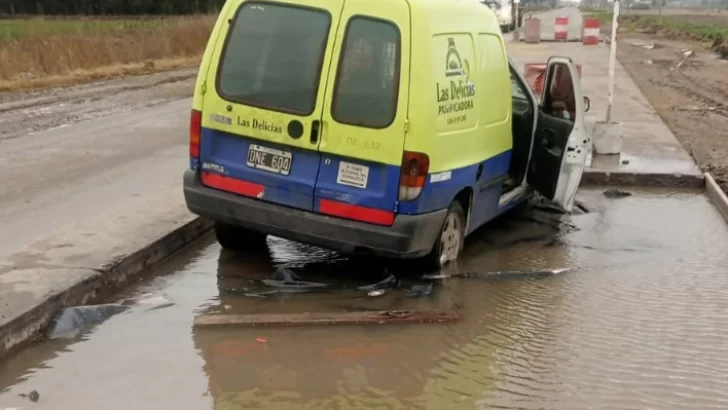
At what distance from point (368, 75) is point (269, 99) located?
73 cm

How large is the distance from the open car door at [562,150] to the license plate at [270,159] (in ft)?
9.49

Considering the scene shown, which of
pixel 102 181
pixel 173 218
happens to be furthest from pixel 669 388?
pixel 102 181

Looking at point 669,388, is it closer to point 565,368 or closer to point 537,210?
point 565,368

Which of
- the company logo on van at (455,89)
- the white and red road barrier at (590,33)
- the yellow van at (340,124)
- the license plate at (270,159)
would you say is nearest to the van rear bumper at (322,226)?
the yellow van at (340,124)

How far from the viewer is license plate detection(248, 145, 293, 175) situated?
258 inches

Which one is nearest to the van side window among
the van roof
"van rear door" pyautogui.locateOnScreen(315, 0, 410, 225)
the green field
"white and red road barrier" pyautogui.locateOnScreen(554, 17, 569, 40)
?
"van rear door" pyautogui.locateOnScreen(315, 0, 410, 225)

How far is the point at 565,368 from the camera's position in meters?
5.50

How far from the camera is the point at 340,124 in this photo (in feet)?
20.9

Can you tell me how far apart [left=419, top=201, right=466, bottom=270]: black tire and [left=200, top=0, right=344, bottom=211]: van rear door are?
1101 mm

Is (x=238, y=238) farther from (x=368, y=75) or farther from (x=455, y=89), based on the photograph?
(x=455, y=89)

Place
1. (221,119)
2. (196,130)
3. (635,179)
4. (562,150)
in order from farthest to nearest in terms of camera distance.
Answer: (635,179) → (562,150) → (196,130) → (221,119)

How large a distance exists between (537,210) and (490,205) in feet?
6.66

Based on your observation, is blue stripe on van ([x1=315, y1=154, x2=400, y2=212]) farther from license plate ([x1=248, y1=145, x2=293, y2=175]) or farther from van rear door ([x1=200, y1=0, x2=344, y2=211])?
license plate ([x1=248, y1=145, x2=293, y2=175])

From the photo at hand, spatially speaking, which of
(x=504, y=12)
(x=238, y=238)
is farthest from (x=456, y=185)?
(x=504, y=12)
